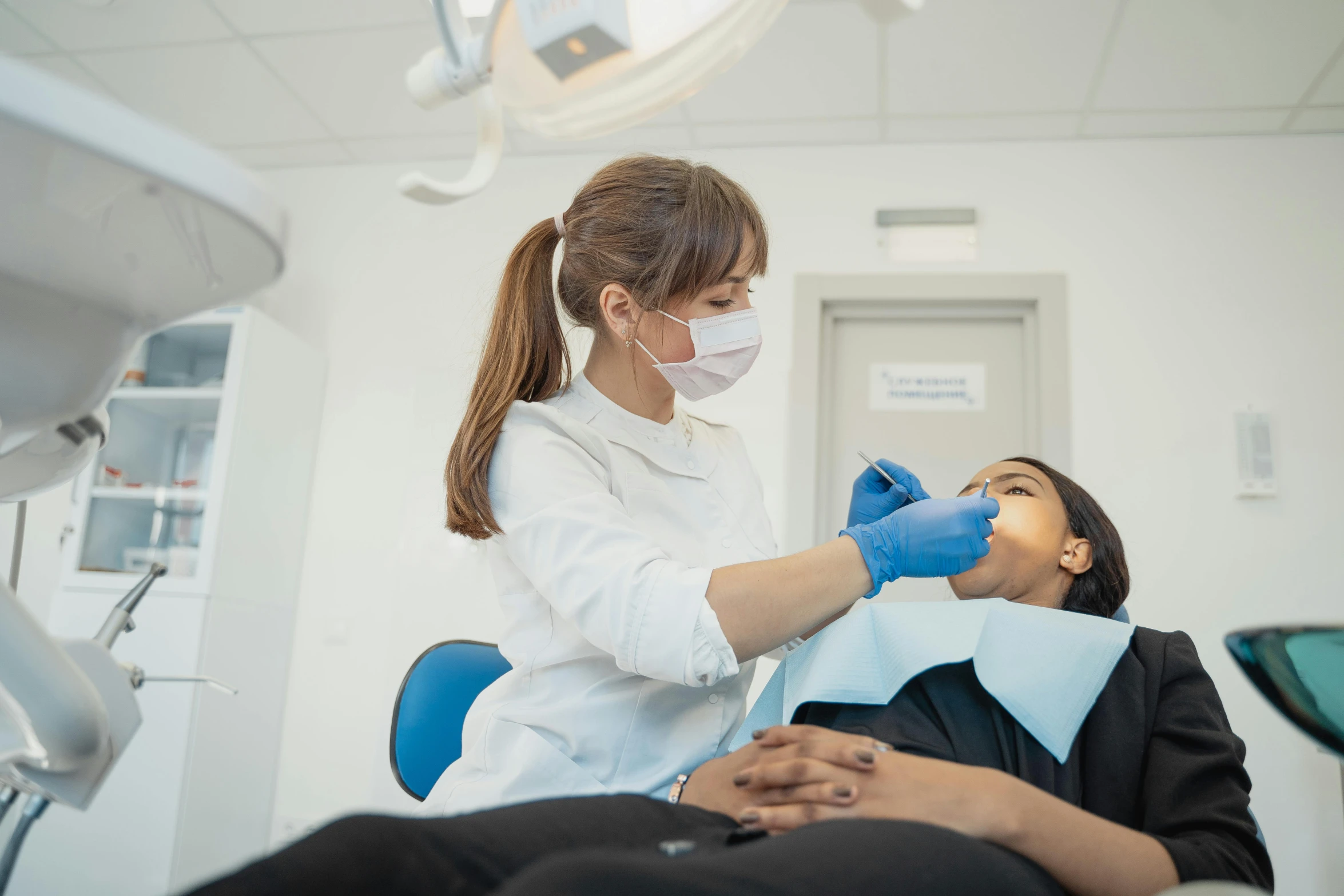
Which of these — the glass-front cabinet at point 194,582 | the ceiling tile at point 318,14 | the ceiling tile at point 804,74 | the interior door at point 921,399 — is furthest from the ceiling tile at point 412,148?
the interior door at point 921,399

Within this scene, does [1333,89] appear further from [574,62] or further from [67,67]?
[67,67]

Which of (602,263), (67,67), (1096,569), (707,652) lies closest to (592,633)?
(707,652)

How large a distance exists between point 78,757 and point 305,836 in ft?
1.06

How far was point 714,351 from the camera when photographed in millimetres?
1394

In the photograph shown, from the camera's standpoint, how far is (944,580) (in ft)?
8.63

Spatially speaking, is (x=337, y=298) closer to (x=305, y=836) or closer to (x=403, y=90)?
(x=403, y=90)

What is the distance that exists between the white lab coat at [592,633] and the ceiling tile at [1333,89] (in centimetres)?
247

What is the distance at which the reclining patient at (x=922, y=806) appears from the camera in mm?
543

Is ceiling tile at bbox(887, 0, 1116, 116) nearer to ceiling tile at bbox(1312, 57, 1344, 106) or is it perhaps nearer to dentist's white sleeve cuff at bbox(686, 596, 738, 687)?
ceiling tile at bbox(1312, 57, 1344, 106)

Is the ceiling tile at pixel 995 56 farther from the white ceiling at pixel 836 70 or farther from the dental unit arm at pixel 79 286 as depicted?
the dental unit arm at pixel 79 286

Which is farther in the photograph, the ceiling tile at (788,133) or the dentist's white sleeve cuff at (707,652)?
the ceiling tile at (788,133)

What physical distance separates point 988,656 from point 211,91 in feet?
9.86

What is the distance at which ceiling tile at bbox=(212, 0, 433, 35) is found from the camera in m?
2.55

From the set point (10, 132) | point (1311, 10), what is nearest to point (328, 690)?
point (10, 132)
